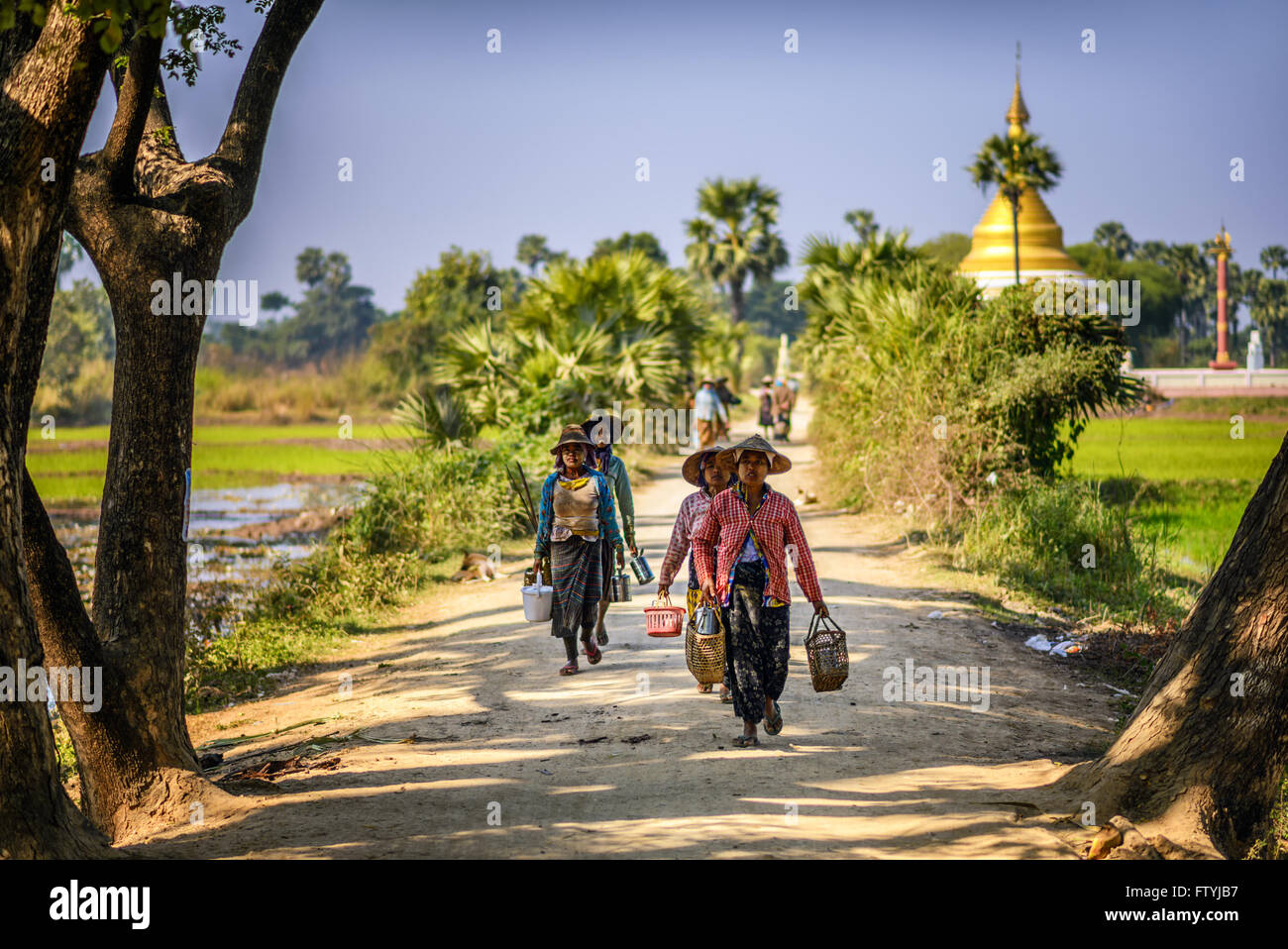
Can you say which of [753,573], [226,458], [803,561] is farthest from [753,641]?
[226,458]

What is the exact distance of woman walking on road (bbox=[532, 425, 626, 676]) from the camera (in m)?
8.61

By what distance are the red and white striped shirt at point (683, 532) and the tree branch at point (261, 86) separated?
11.0 ft

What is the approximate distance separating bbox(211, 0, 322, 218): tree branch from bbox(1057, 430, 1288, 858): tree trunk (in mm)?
Result: 5903

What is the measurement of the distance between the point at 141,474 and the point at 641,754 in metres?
3.24

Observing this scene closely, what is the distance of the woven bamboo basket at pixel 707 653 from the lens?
6.85 meters

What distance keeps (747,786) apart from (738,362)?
46.8m

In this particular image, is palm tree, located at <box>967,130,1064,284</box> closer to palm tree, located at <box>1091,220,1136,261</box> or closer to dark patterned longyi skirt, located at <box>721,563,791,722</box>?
dark patterned longyi skirt, located at <box>721,563,791,722</box>

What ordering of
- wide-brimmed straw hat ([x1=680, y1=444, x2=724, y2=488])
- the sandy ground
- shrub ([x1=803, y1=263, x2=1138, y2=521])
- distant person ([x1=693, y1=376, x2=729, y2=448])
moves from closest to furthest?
the sandy ground
wide-brimmed straw hat ([x1=680, y1=444, x2=724, y2=488])
shrub ([x1=803, y1=263, x2=1138, y2=521])
distant person ([x1=693, y1=376, x2=729, y2=448])

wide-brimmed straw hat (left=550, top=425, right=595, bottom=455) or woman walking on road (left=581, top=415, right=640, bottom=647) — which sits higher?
wide-brimmed straw hat (left=550, top=425, right=595, bottom=455)

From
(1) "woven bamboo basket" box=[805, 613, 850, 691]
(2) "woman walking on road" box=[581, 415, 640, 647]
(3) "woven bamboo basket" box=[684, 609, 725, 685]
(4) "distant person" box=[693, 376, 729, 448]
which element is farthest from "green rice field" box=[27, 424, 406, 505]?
(1) "woven bamboo basket" box=[805, 613, 850, 691]

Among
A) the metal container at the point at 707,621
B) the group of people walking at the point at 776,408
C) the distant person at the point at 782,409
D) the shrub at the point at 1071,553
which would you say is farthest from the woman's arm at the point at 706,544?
the distant person at the point at 782,409
